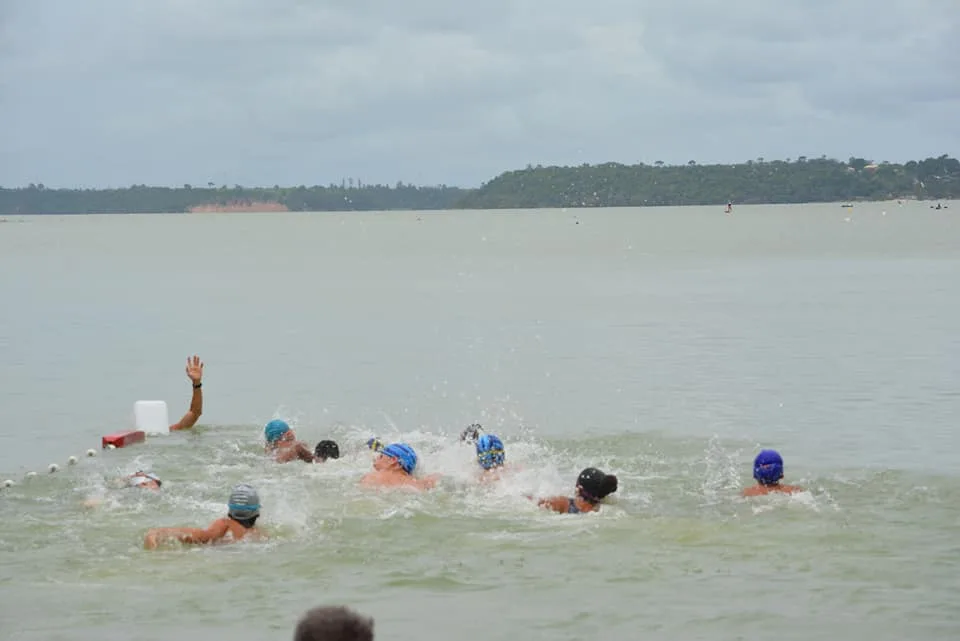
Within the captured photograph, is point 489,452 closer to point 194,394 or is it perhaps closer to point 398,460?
point 398,460

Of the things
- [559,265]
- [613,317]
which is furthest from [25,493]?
[559,265]

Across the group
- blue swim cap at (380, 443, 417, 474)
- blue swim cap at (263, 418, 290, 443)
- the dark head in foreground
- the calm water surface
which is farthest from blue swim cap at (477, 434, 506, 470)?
the dark head in foreground

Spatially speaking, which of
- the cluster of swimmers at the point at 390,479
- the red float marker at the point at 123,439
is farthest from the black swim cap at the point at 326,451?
the red float marker at the point at 123,439

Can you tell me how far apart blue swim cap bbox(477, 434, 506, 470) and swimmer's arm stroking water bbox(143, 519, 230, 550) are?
3.76 m

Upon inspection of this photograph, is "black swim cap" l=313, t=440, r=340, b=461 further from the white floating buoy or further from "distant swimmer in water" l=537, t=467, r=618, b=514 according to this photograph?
the white floating buoy

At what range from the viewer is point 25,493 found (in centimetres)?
1738

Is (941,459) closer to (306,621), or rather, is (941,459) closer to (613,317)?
(306,621)

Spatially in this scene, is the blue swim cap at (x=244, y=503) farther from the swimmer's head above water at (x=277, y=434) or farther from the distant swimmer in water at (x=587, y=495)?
the swimmer's head above water at (x=277, y=434)

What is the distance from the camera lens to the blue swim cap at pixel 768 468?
52.8ft

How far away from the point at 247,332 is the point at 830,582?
31.3m

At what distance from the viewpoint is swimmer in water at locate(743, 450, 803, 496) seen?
1611 cm

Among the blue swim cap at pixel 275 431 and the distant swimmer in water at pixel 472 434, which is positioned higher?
the distant swimmer in water at pixel 472 434

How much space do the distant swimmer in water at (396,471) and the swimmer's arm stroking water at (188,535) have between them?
114 inches

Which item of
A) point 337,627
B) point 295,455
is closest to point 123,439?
point 295,455
